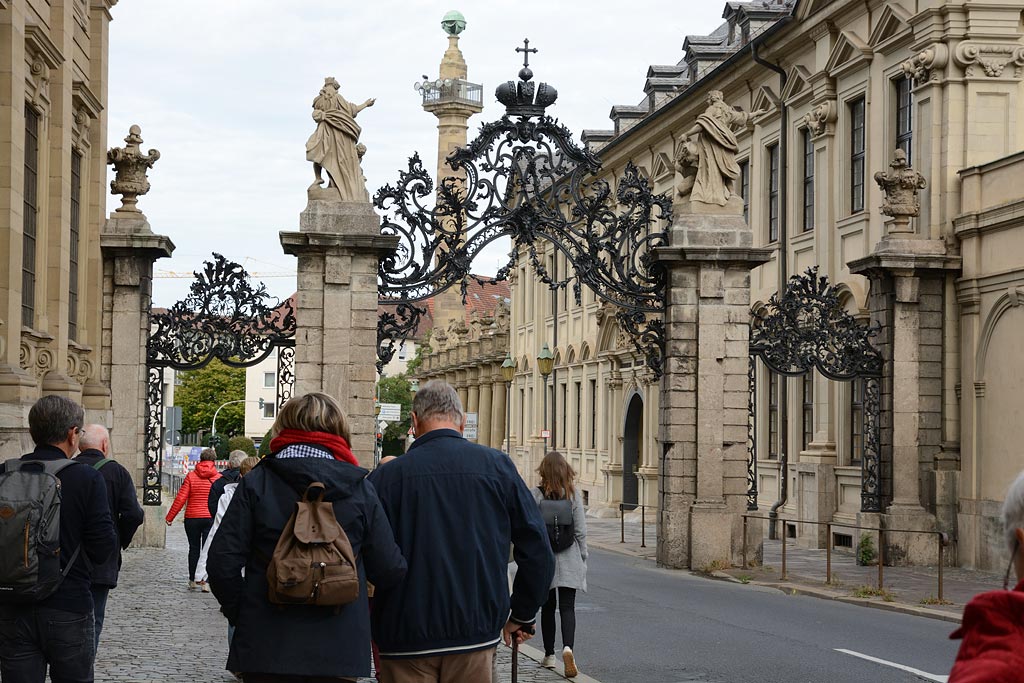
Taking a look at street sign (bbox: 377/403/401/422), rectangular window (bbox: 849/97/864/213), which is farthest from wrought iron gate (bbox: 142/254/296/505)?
street sign (bbox: 377/403/401/422)

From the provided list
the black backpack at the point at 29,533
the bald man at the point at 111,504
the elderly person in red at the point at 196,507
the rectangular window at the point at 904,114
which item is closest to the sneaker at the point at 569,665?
the bald man at the point at 111,504

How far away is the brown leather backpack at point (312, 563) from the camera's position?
5.38 m

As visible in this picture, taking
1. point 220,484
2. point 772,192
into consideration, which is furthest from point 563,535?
point 772,192

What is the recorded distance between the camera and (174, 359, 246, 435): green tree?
108438mm

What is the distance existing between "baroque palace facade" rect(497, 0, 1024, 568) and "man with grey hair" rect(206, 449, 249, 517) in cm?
819

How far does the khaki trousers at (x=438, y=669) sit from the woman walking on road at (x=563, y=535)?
5252 millimetres

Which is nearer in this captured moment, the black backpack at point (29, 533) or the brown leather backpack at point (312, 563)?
the brown leather backpack at point (312, 563)

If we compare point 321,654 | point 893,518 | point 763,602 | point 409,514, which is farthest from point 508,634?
point 893,518

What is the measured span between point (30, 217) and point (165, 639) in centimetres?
888

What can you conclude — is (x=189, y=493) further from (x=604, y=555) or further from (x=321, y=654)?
(x=321, y=654)

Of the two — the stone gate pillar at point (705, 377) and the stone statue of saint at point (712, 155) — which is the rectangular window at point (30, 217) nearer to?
the stone gate pillar at point (705, 377)

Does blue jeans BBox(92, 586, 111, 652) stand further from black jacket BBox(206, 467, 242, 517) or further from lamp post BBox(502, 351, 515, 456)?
lamp post BBox(502, 351, 515, 456)

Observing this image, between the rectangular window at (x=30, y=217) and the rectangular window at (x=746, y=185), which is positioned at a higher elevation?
the rectangular window at (x=746, y=185)

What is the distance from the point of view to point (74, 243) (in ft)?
78.0
